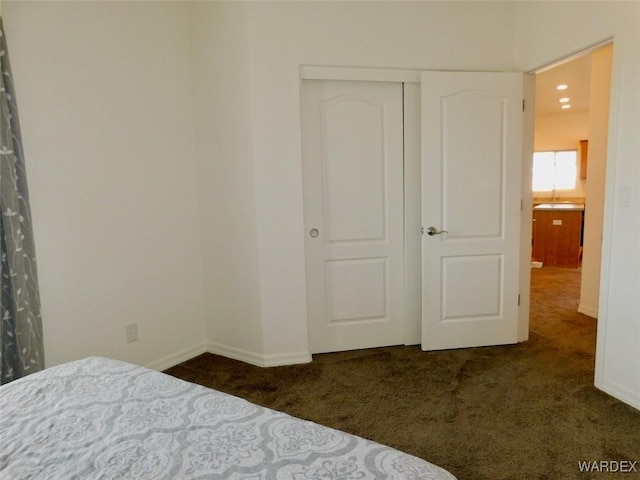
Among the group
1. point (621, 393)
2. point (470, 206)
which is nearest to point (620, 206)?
point (470, 206)

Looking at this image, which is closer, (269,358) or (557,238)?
(269,358)

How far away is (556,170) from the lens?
25.3 feet

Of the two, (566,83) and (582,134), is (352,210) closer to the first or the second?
(566,83)

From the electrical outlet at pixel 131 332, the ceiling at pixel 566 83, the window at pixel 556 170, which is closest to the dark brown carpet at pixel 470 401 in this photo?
the electrical outlet at pixel 131 332

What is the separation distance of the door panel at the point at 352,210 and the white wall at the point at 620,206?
1.25 meters

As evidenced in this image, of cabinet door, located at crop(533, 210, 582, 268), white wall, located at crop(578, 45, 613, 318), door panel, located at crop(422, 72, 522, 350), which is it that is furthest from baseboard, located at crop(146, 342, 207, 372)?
cabinet door, located at crop(533, 210, 582, 268)

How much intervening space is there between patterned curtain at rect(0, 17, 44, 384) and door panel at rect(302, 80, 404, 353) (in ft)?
5.36

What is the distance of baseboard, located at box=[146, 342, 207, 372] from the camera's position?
2.94 metres

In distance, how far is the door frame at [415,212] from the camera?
2.95 m

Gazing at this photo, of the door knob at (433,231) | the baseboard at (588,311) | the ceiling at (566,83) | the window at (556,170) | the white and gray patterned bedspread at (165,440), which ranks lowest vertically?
the baseboard at (588,311)

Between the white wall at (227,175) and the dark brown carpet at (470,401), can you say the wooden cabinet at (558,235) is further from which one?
the white wall at (227,175)

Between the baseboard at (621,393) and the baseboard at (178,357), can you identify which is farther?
the baseboard at (178,357)

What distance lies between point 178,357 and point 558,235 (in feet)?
17.7

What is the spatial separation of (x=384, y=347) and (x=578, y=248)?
417 cm
